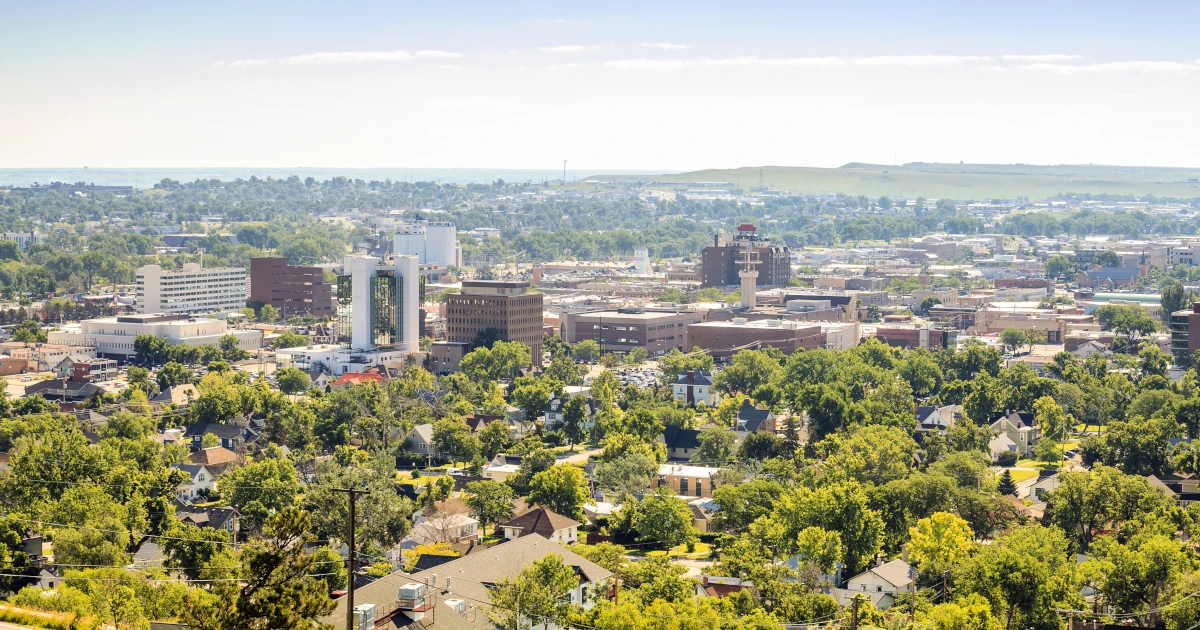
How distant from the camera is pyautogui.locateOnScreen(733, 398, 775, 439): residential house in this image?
175 feet

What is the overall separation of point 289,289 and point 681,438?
58.1m

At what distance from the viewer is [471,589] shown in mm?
29516

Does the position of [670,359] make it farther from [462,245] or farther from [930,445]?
[462,245]

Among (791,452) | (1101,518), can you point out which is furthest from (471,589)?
(791,452)

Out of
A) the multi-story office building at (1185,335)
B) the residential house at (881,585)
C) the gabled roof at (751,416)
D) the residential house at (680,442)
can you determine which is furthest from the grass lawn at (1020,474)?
the multi-story office building at (1185,335)

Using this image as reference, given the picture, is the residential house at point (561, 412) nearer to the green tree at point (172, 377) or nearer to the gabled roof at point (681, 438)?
the gabled roof at point (681, 438)

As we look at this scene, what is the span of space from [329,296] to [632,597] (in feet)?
253

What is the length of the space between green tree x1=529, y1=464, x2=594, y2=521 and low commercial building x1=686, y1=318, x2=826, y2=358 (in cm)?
4009

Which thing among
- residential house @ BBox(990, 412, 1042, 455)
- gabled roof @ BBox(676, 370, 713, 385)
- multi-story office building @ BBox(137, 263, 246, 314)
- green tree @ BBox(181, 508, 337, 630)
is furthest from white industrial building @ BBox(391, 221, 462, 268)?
green tree @ BBox(181, 508, 337, 630)

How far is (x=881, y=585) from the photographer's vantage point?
32969mm

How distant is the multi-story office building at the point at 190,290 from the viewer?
98.7 meters

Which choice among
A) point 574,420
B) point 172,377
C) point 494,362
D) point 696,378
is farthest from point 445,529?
point 494,362

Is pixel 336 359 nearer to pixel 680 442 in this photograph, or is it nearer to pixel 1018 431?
pixel 680 442

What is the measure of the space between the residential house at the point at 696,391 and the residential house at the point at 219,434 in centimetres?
1759
